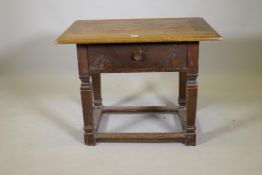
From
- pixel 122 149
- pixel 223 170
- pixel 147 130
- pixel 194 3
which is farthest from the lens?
pixel 194 3

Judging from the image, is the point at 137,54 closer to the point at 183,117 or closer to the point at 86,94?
the point at 86,94

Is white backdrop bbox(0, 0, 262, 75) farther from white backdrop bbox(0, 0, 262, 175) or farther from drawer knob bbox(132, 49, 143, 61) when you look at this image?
drawer knob bbox(132, 49, 143, 61)

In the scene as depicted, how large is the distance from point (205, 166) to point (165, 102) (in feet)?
2.79

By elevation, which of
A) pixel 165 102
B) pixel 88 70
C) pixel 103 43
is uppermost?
pixel 103 43

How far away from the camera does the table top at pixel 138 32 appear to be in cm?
166

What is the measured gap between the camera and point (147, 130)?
2086mm

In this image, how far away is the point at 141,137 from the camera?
1.90 metres

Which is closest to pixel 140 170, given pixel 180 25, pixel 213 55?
pixel 180 25

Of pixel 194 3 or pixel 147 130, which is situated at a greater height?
pixel 194 3

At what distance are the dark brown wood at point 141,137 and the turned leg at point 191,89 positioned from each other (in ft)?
0.15

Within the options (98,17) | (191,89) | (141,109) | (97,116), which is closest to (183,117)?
(141,109)

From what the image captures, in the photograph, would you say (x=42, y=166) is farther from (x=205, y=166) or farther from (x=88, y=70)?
(x=205, y=166)

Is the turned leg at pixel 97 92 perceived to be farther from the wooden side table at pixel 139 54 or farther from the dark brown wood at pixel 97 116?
the wooden side table at pixel 139 54

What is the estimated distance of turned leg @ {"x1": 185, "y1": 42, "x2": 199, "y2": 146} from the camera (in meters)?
1.71
